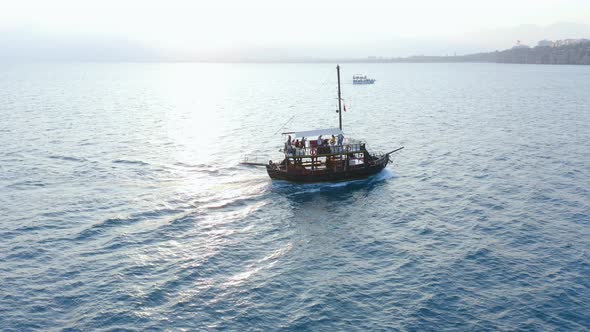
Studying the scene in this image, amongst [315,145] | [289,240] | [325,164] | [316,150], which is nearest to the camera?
[289,240]

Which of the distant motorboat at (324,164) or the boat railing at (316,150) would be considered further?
the boat railing at (316,150)

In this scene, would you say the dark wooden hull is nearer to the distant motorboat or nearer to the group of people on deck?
the distant motorboat

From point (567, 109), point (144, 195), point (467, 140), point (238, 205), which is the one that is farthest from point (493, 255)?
point (567, 109)

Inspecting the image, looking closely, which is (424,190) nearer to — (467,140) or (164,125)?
(467,140)

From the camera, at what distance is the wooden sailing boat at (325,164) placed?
61094mm

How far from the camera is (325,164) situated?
63625mm

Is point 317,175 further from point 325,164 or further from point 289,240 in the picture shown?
point 289,240

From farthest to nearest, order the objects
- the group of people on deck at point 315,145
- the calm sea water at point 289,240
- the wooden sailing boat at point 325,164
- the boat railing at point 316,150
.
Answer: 1. the group of people on deck at point 315,145
2. the boat railing at point 316,150
3. the wooden sailing boat at point 325,164
4. the calm sea water at point 289,240

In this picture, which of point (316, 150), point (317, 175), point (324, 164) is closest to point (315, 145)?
point (316, 150)

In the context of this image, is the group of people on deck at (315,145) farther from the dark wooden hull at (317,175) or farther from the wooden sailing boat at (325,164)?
the dark wooden hull at (317,175)

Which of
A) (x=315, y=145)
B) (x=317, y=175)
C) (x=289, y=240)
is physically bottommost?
(x=289, y=240)

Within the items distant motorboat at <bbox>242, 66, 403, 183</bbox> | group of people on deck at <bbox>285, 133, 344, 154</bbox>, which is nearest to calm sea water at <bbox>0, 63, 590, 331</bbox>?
distant motorboat at <bbox>242, 66, 403, 183</bbox>

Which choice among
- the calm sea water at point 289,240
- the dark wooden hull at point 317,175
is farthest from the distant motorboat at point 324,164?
the calm sea water at point 289,240

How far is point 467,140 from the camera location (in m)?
89.6
